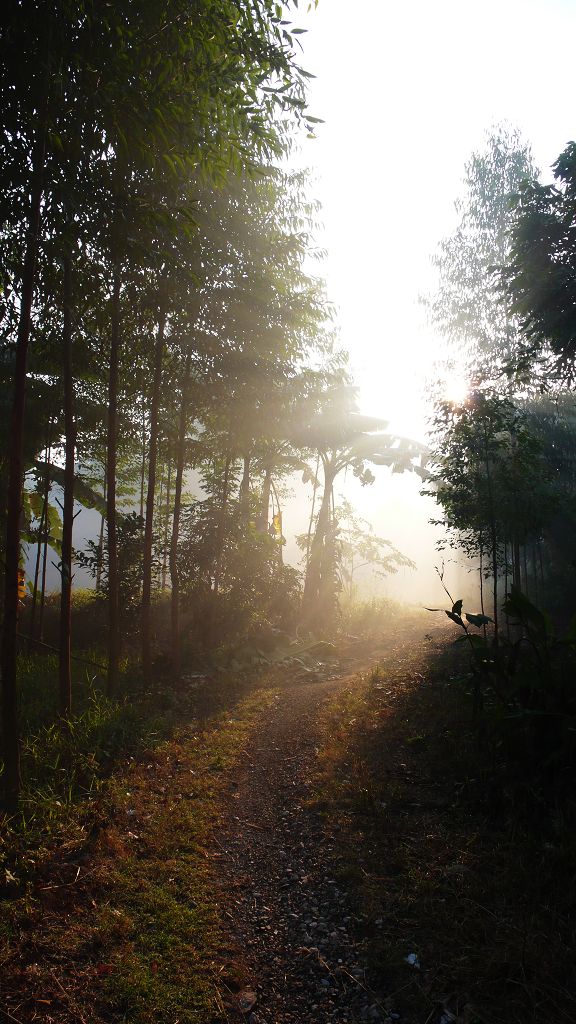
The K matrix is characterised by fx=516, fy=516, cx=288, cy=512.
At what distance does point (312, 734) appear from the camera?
782cm

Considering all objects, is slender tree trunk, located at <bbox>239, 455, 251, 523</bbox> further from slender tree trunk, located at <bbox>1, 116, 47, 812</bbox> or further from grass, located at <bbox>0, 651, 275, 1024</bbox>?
slender tree trunk, located at <bbox>1, 116, 47, 812</bbox>

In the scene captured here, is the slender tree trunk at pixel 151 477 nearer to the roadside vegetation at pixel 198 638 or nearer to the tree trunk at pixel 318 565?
the roadside vegetation at pixel 198 638

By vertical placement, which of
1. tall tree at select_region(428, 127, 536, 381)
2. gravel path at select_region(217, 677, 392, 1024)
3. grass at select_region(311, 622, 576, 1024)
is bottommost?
gravel path at select_region(217, 677, 392, 1024)

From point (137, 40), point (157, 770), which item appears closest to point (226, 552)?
point (157, 770)

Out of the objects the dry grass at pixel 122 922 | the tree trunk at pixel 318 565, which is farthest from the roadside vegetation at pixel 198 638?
the tree trunk at pixel 318 565

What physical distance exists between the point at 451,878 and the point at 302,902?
1.18 meters

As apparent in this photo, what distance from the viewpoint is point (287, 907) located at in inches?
158

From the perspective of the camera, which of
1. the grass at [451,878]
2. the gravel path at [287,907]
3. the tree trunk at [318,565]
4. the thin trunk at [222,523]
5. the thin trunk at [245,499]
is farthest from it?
the tree trunk at [318,565]

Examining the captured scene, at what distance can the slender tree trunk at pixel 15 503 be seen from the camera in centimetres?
443

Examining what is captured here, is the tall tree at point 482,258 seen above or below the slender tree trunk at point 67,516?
above

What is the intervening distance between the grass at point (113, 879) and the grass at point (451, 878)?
121 cm

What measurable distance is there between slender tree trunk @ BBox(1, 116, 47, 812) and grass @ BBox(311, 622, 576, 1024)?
10.3ft

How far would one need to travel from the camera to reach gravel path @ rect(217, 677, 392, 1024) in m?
3.09

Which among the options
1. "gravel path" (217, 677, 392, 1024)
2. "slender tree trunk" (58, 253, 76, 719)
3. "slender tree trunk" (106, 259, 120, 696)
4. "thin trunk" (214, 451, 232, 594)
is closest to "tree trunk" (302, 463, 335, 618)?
"thin trunk" (214, 451, 232, 594)
